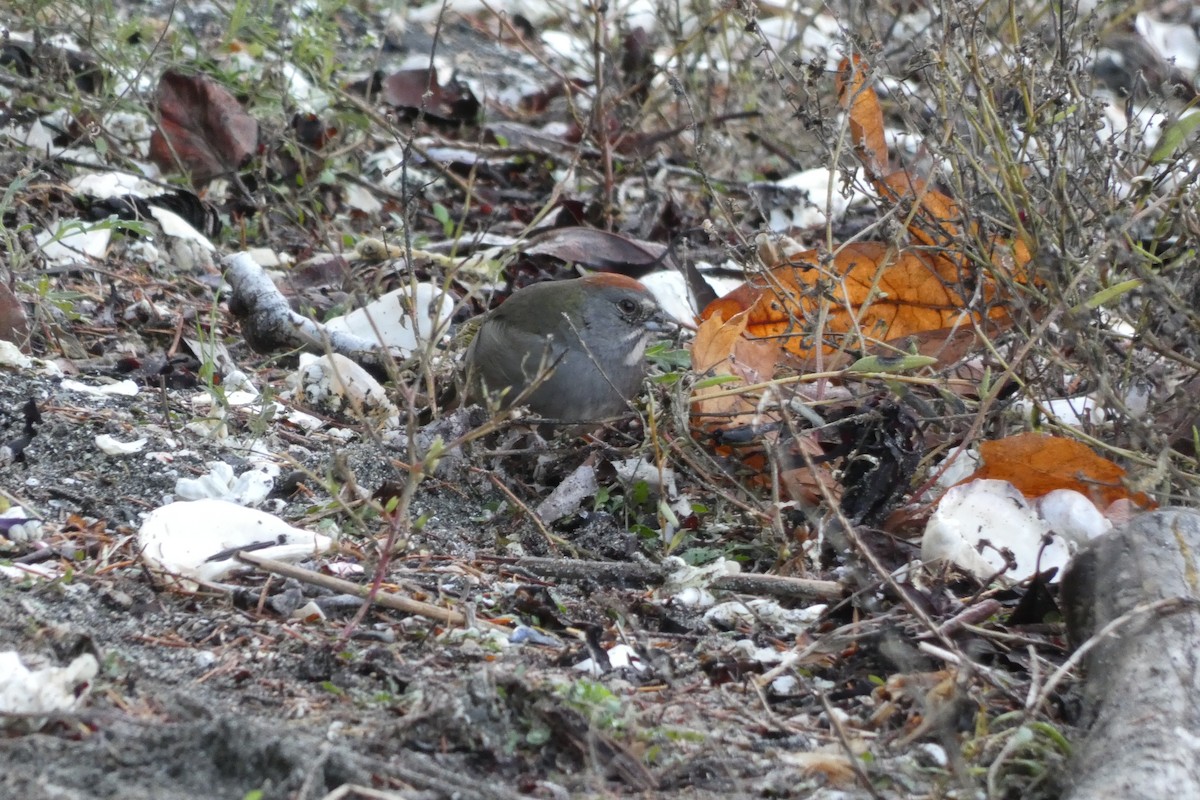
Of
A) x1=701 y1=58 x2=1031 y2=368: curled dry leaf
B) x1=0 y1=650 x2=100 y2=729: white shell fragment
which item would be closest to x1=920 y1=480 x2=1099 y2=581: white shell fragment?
x1=701 y1=58 x2=1031 y2=368: curled dry leaf

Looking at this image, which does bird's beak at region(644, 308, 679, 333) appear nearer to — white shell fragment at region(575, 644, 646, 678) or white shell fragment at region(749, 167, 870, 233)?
white shell fragment at region(749, 167, 870, 233)

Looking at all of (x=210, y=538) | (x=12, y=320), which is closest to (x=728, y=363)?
(x=210, y=538)

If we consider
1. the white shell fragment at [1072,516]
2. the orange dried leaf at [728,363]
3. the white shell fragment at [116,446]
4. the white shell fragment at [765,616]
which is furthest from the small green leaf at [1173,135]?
the white shell fragment at [116,446]

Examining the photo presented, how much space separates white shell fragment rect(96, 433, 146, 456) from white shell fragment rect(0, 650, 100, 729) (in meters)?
1.29

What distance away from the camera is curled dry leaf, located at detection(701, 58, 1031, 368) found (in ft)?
13.2

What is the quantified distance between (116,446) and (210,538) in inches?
28.1

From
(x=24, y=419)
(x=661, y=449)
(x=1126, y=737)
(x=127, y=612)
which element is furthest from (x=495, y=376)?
(x=1126, y=737)

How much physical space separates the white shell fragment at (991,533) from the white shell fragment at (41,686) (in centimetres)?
199

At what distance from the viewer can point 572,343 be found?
4750 millimetres

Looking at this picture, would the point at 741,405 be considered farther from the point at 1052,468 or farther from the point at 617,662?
the point at 617,662

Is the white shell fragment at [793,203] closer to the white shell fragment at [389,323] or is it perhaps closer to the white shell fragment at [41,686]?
the white shell fragment at [389,323]

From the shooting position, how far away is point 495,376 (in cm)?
471

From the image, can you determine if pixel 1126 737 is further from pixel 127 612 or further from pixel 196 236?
pixel 196 236

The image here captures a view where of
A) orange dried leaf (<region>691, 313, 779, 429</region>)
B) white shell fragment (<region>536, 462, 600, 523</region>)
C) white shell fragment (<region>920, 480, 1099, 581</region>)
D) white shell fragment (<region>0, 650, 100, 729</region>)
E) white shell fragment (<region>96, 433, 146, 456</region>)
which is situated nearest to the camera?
white shell fragment (<region>0, 650, 100, 729</region>)
